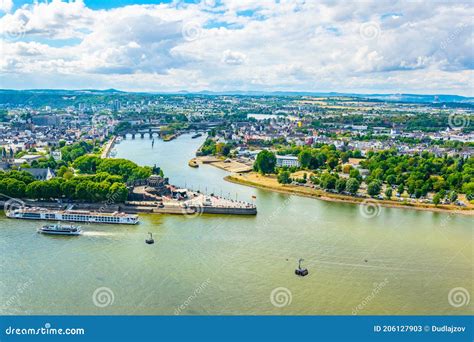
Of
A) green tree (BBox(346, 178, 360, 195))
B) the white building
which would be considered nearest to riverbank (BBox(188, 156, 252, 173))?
the white building

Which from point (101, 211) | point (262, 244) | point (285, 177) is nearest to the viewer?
point (262, 244)

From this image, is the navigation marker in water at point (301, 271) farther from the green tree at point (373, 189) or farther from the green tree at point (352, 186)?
the green tree at point (373, 189)

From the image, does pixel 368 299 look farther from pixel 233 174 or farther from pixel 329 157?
pixel 329 157

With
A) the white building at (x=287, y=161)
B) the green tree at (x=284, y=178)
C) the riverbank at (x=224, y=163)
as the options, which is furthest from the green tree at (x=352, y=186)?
the white building at (x=287, y=161)

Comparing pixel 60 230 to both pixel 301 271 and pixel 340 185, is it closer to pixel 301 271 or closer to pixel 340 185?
pixel 301 271

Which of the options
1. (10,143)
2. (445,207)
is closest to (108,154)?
(10,143)

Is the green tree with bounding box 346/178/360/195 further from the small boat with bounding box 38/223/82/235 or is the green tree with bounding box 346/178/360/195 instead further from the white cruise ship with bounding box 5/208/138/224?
the small boat with bounding box 38/223/82/235
